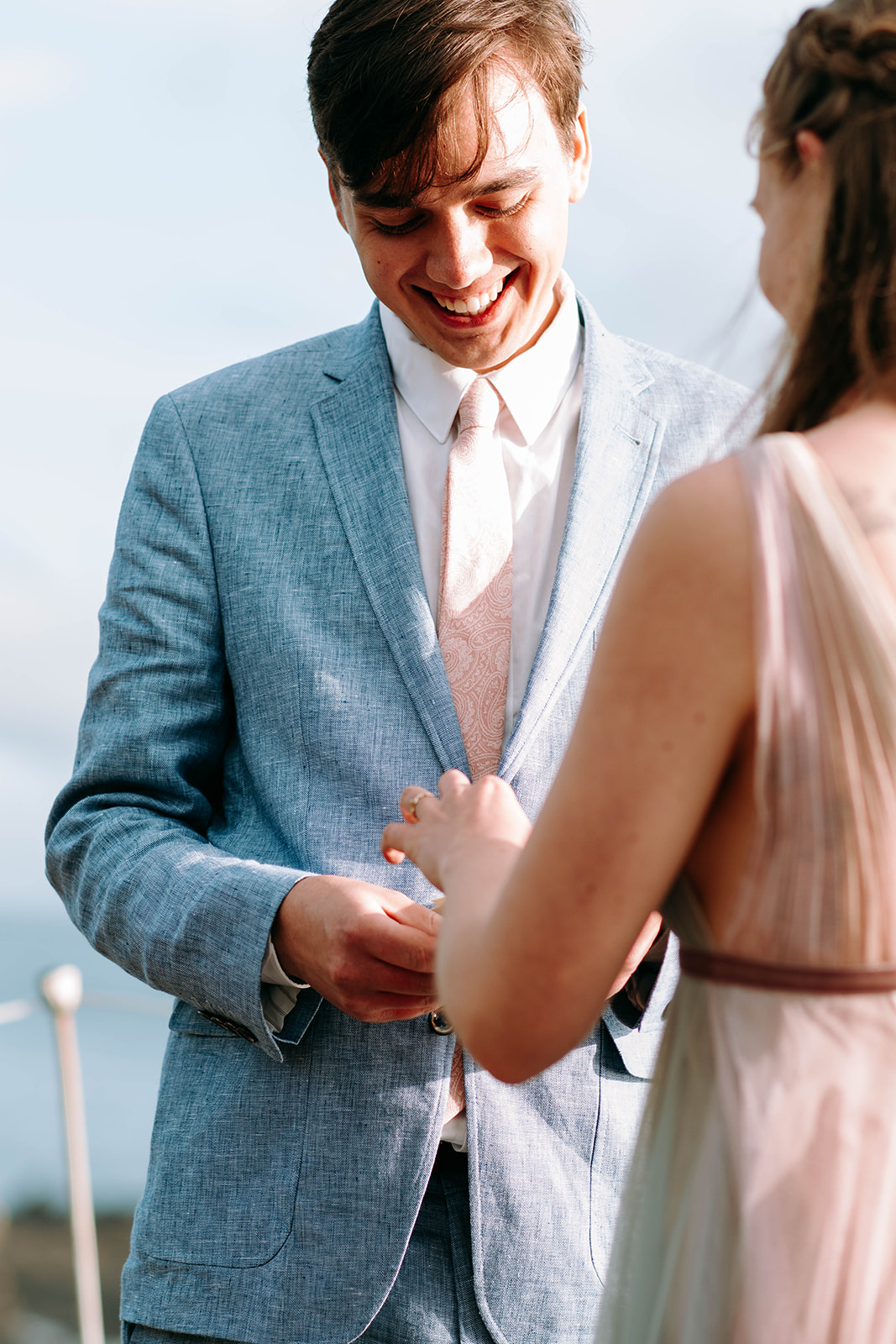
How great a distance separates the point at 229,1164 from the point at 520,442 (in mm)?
1028

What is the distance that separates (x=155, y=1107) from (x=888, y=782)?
45.5 inches

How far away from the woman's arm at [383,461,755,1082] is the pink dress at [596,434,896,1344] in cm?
3

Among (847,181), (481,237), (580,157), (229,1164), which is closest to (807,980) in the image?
(847,181)

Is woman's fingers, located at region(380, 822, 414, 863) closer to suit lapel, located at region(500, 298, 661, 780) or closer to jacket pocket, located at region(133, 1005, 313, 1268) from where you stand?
suit lapel, located at region(500, 298, 661, 780)

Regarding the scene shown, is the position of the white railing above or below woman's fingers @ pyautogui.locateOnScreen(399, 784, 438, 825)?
below

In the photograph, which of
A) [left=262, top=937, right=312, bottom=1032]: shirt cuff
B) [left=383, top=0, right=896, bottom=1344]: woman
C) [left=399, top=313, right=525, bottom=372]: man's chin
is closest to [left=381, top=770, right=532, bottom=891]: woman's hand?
[left=383, top=0, right=896, bottom=1344]: woman

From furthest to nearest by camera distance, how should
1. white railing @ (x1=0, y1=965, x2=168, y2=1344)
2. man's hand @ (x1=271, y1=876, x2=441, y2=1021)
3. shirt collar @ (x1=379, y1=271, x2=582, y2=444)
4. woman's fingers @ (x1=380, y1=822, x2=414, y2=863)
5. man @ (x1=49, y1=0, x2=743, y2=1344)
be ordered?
white railing @ (x1=0, y1=965, x2=168, y2=1344) → shirt collar @ (x1=379, y1=271, x2=582, y2=444) → man @ (x1=49, y1=0, x2=743, y2=1344) → man's hand @ (x1=271, y1=876, x2=441, y2=1021) → woman's fingers @ (x1=380, y1=822, x2=414, y2=863)

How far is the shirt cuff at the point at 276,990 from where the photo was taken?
4.80ft

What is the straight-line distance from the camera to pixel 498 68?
1.69 meters

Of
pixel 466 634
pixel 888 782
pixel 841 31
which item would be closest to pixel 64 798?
pixel 466 634

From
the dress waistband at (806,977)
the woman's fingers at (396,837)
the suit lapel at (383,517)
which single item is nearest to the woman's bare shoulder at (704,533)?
the dress waistband at (806,977)

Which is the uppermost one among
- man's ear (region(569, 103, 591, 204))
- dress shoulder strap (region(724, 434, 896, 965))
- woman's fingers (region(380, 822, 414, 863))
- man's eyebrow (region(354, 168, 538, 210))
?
man's ear (region(569, 103, 591, 204))

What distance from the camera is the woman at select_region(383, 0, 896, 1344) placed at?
836 mm

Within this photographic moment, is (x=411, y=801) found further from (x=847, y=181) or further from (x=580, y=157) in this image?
(x=580, y=157)
